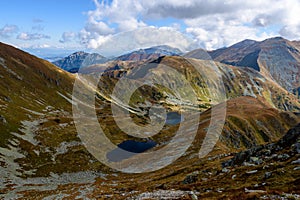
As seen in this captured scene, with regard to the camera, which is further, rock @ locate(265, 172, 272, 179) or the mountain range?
the mountain range

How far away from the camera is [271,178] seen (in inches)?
1363

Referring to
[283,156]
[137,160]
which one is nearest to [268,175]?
[283,156]

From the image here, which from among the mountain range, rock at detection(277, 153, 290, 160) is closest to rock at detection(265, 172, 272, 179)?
the mountain range

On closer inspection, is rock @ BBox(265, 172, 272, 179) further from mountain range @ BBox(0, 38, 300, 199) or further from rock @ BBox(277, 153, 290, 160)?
rock @ BBox(277, 153, 290, 160)

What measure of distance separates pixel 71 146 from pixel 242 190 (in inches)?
3756

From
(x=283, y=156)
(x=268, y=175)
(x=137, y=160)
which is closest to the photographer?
(x=268, y=175)

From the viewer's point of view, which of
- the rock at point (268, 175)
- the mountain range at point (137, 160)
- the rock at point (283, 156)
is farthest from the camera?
the rock at point (283, 156)

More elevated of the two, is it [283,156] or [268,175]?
[283,156]

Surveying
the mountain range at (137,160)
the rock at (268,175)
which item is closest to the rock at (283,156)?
the mountain range at (137,160)

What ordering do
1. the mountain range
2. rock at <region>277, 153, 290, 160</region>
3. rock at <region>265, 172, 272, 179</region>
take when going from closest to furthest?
rock at <region>265, 172, 272, 179</region>, the mountain range, rock at <region>277, 153, 290, 160</region>

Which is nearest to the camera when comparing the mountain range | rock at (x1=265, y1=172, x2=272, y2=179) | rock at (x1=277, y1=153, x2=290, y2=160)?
rock at (x1=265, y1=172, x2=272, y2=179)

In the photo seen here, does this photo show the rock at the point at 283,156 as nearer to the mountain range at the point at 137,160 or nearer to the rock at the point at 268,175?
the mountain range at the point at 137,160

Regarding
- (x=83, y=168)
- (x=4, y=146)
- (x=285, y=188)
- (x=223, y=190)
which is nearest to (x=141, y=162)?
(x=83, y=168)

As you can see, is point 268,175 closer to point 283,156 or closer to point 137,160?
point 283,156
